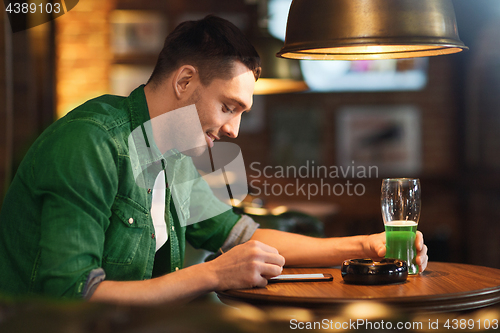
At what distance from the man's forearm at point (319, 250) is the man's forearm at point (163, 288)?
44 cm

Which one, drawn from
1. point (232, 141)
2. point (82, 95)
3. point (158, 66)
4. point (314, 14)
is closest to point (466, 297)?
point (314, 14)

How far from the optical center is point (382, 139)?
15.9 ft

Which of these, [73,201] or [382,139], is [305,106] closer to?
[382,139]

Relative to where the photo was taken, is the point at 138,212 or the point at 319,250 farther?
the point at 319,250

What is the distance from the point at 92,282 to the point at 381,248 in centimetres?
73

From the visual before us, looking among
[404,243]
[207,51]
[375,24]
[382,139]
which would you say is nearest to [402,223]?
[404,243]

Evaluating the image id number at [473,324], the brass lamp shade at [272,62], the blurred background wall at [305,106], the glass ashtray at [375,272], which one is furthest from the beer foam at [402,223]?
the blurred background wall at [305,106]

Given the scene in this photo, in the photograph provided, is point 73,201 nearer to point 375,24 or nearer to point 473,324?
point 375,24

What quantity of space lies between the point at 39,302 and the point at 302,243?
1.18 metres

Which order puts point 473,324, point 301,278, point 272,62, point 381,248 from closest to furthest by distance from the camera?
point 473,324, point 301,278, point 381,248, point 272,62

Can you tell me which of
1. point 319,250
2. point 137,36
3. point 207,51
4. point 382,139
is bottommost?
point 382,139

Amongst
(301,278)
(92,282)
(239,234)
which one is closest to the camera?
(92,282)

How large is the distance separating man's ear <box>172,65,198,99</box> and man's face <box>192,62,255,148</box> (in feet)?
0.09

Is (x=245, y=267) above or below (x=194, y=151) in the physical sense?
below
